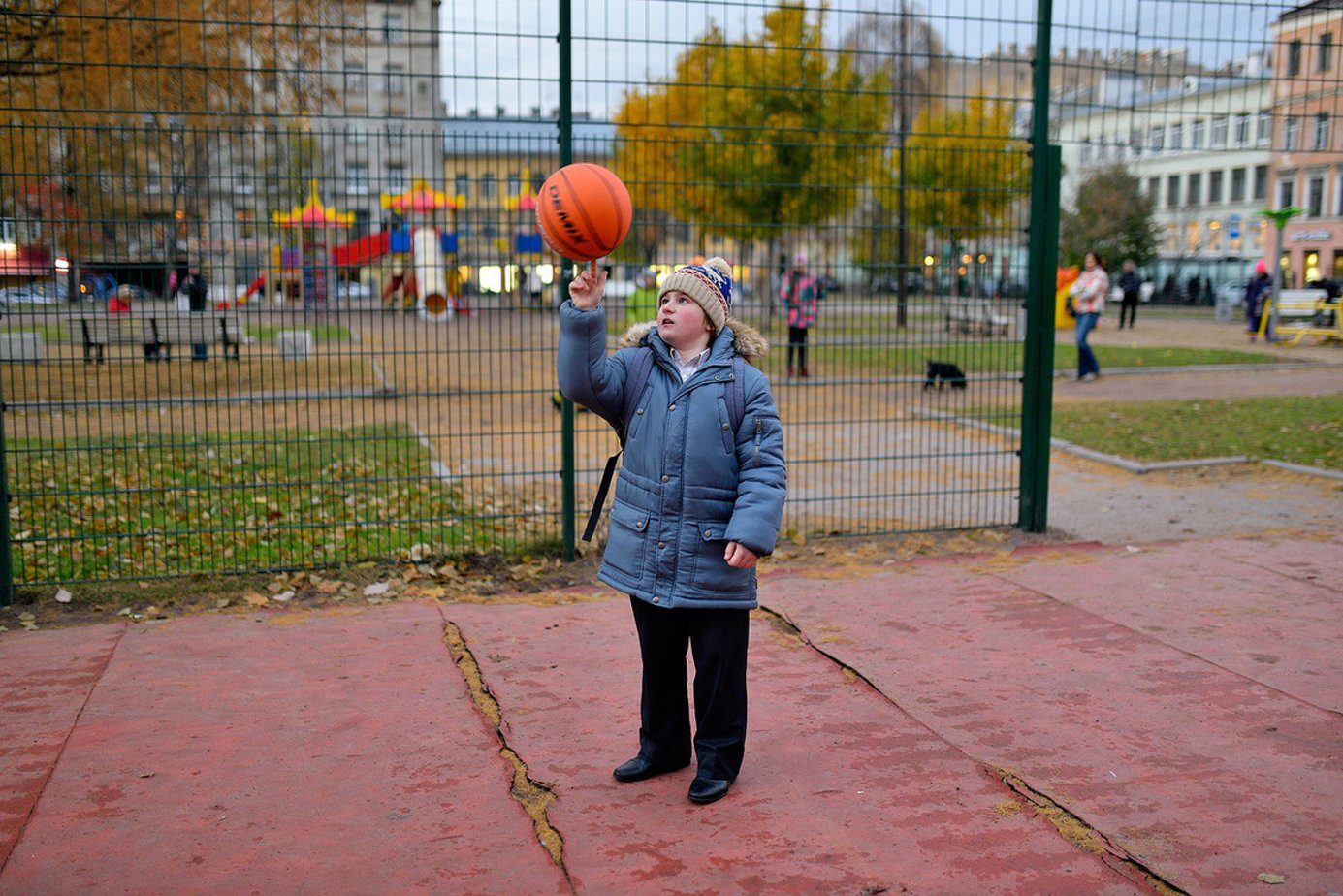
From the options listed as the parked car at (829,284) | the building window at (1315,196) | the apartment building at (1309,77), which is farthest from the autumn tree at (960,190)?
the building window at (1315,196)

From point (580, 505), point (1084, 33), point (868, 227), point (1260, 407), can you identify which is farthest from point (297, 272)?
point (1260, 407)

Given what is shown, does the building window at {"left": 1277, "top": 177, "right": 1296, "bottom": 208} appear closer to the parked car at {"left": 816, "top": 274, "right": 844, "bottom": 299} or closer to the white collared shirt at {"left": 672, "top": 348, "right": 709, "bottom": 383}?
the parked car at {"left": 816, "top": 274, "right": 844, "bottom": 299}

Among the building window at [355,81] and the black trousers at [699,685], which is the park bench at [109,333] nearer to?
the building window at [355,81]

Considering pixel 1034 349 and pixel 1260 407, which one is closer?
pixel 1034 349

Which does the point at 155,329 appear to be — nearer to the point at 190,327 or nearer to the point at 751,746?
the point at 190,327

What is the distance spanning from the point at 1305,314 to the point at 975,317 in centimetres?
2275

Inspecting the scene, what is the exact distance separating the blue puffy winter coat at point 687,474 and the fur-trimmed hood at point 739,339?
11 centimetres

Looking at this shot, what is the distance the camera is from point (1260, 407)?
1448 centimetres

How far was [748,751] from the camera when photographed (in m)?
4.48

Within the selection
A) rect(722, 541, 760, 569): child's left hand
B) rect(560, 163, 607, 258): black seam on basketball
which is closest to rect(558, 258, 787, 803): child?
rect(722, 541, 760, 569): child's left hand

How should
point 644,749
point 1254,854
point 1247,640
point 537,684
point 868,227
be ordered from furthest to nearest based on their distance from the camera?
1. point 868,227
2. point 1247,640
3. point 537,684
4. point 644,749
5. point 1254,854

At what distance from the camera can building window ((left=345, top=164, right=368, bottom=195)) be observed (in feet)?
22.3

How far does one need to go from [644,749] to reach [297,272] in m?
3.91

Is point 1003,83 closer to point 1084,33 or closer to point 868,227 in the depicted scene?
point 1084,33
